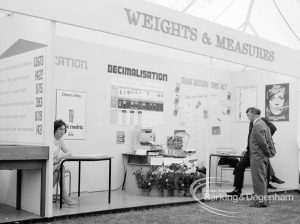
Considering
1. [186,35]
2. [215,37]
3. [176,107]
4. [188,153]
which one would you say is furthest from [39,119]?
[176,107]

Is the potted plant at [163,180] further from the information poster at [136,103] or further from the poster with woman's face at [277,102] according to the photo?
the poster with woman's face at [277,102]

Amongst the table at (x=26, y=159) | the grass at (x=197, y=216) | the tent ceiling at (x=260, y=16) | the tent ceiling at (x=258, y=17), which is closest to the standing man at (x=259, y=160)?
the grass at (x=197, y=216)

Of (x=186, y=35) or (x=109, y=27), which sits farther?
(x=186, y=35)

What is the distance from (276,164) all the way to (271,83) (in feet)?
5.22

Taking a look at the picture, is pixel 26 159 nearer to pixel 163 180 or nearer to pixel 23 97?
pixel 23 97

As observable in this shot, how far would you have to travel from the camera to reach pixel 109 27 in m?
5.66

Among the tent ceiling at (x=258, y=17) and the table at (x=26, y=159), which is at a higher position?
the tent ceiling at (x=258, y=17)

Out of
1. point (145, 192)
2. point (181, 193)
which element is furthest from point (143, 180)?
point (181, 193)

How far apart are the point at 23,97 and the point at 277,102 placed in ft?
17.9

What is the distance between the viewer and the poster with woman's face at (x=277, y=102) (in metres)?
9.12

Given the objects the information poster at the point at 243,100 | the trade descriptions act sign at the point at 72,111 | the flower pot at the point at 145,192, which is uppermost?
the information poster at the point at 243,100

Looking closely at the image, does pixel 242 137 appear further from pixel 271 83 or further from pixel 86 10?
pixel 86 10

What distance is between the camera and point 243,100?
10.1m

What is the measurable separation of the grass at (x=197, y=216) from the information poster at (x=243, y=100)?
10.9ft
